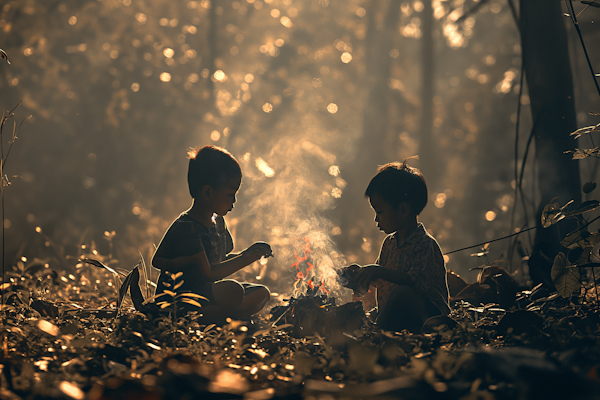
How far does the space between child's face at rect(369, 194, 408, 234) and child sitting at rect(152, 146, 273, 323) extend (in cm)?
91

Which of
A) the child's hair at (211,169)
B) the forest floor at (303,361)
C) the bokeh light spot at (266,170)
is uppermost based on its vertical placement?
the bokeh light spot at (266,170)

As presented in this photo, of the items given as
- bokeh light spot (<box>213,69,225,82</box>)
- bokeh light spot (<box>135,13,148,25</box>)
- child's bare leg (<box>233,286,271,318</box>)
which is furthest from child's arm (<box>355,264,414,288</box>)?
bokeh light spot (<box>135,13,148,25</box>)

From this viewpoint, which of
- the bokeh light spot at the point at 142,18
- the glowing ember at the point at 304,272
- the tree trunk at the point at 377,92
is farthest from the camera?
the tree trunk at the point at 377,92

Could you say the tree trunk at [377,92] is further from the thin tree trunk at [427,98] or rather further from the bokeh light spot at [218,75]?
the bokeh light spot at [218,75]

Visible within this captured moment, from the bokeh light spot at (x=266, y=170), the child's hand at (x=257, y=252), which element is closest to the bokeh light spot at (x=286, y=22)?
the bokeh light spot at (x=266, y=170)

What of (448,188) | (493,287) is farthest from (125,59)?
(448,188)

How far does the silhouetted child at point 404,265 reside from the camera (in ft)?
10.9

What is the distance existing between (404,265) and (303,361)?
1.63 metres

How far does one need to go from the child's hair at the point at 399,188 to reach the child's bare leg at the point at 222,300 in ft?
4.20

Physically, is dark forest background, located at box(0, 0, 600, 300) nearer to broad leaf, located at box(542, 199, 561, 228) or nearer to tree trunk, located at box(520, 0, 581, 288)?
tree trunk, located at box(520, 0, 581, 288)

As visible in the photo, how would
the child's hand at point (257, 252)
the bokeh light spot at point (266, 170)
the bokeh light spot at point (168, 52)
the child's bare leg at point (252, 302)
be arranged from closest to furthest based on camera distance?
the child's hand at point (257, 252), the child's bare leg at point (252, 302), the bokeh light spot at point (266, 170), the bokeh light spot at point (168, 52)

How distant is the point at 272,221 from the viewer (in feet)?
28.8

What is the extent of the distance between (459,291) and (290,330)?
1.88 metres

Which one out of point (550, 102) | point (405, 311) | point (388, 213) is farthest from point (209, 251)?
point (550, 102)
